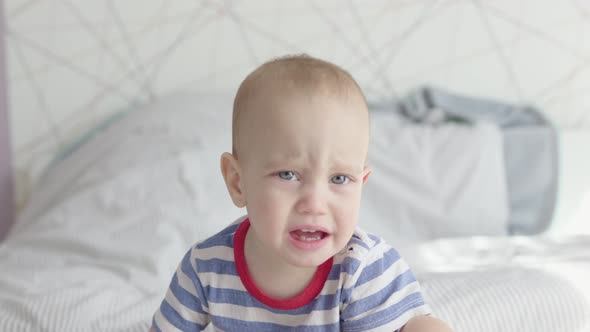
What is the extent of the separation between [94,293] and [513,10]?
1.52m

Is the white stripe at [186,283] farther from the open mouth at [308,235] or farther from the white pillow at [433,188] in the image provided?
the white pillow at [433,188]

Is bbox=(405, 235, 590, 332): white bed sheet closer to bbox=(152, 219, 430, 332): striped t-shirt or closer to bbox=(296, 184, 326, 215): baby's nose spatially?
bbox=(152, 219, 430, 332): striped t-shirt

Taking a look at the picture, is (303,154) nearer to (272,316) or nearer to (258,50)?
(272,316)

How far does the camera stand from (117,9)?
2018 mm

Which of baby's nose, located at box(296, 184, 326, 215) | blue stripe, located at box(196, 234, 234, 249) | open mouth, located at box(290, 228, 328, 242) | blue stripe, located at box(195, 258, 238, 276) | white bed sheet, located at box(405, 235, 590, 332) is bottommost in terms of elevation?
white bed sheet, located at box(405, 235, 590, 332)

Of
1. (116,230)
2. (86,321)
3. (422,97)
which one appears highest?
(422,97)

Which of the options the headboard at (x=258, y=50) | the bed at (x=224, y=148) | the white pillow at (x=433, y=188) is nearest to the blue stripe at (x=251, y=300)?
the bed at (x=224, y=148)

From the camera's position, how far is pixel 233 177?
0.90m

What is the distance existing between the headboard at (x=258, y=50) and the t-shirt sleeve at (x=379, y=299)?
1305mm

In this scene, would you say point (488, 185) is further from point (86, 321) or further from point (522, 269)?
point (86, 321)

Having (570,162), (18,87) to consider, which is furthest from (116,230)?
(570,162)

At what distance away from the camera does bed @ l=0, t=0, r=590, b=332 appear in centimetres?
124

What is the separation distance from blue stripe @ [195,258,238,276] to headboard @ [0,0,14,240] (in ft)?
4.37

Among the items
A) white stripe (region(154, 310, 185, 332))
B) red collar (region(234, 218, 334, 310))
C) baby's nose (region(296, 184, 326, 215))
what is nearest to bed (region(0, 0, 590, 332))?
white stripe (region(154, 310, 185, 332))
